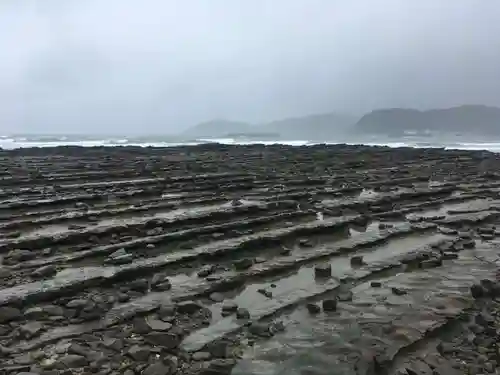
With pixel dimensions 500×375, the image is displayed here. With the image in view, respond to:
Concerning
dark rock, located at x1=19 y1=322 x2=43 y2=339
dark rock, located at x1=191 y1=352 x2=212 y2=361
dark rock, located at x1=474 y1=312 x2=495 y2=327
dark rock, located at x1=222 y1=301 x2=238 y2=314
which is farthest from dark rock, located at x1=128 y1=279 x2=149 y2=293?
dark rock, located at x1=474 y1=312 x2=495 y2=327

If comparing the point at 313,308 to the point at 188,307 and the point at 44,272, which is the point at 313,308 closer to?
the point at 188,307

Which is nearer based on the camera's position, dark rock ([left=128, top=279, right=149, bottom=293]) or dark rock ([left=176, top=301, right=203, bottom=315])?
dark rock ([left=176, top=301, right=203, bottom=315])

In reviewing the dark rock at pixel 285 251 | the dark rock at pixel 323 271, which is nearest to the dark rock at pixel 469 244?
the dark rock at pixel 323 271

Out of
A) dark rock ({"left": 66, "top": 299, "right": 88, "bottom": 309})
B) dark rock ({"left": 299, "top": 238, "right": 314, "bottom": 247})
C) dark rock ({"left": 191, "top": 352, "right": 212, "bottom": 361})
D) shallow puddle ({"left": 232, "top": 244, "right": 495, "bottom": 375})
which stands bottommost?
shallow puddle ({"left": 232, "top": 244, "right": 495, "bottom": 375})

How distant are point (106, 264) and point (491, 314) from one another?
6564 millimetres

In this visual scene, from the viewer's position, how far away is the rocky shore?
520 cm

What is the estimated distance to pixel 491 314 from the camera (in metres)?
6.41

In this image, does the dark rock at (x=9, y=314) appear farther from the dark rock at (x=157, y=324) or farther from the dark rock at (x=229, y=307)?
the dark rock at (x=229, y=307)

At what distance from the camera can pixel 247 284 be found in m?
7.70

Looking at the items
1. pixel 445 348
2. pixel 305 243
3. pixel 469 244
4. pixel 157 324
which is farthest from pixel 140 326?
pixel 469 244

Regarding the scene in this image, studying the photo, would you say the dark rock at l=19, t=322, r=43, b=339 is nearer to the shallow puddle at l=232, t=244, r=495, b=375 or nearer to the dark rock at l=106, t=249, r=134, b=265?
the dark rock at l=106, t=249, r=134, b=265

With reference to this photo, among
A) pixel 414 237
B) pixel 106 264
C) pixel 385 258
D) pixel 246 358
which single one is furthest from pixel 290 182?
pixel 246 358

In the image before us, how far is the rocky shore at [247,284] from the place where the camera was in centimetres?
520

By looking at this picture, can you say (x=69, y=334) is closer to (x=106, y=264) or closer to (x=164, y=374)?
(x=164, y=374)
